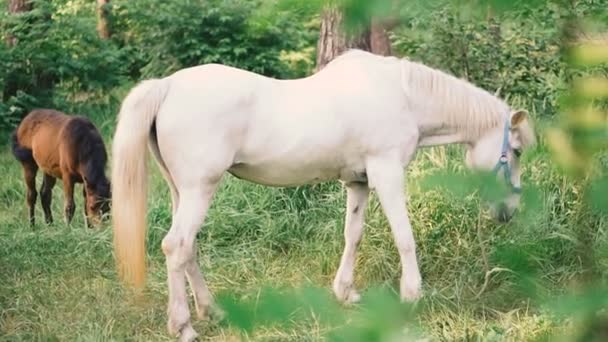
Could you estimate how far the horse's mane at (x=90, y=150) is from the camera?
24.4ft

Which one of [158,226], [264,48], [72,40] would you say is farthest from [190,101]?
[72,40]

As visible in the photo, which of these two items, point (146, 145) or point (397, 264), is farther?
point (397, 264)

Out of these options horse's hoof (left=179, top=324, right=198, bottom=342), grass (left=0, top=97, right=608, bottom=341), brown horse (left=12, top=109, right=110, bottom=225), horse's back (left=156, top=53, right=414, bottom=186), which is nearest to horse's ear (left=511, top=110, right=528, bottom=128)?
grass (left=0, top=97, right=608, bottom=341)

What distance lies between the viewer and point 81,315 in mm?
5176

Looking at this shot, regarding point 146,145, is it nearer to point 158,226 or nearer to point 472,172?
point 158,226

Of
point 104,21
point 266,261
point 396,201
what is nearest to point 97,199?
point 266,261

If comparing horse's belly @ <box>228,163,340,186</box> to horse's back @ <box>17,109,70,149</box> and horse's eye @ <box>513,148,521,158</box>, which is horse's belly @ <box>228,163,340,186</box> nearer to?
horse's eye @ <box>513,148,521,158</box>

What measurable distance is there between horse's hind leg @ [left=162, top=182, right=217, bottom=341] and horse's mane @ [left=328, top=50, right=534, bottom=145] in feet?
3.52

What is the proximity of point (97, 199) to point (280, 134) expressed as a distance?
2.98m

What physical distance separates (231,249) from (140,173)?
1.64 meters

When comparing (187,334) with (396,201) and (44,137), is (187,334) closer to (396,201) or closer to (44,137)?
(396,201)

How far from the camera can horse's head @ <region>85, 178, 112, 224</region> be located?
286 inches

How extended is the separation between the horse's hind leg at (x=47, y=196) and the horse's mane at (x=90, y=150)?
657 mm

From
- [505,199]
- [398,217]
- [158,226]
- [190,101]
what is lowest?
[158,226]
